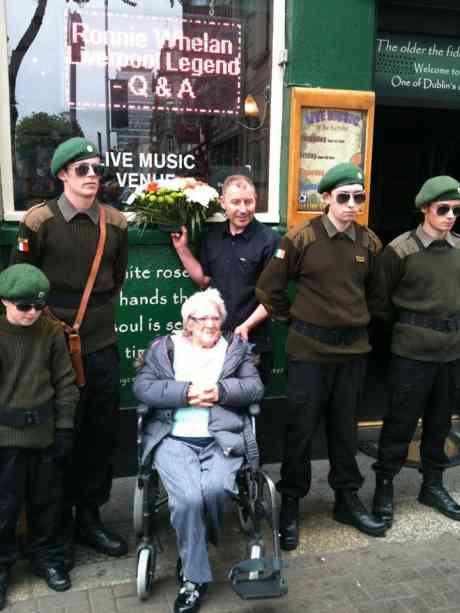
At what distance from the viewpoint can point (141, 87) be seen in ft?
13.9

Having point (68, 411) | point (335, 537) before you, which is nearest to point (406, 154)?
point (335, 537)

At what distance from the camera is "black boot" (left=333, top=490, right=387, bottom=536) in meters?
3.57

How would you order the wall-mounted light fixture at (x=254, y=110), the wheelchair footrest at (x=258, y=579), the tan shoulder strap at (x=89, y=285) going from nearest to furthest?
the wheelchair footrest at (x=258, y=579), the tan shoulder strap at (x=89, y=285), the wall-mounted light fixture at (x=254, y=110)

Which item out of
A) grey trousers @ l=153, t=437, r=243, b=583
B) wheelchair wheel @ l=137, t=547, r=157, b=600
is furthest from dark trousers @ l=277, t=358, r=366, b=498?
wheelchair wheel @ l=137, t=547, r=157, b=600

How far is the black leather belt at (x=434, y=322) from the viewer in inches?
141

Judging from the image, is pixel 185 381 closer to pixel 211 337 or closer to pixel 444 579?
pixel 211 337

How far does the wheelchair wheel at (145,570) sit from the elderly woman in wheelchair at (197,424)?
0.47 ft

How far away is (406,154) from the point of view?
29.0 ft

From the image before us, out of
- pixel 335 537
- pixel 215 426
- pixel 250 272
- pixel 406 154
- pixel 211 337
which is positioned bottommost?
pixel 335 537

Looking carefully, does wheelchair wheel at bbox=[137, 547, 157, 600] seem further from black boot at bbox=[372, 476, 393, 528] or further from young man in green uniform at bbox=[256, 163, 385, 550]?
black boot at bbox=[372, 476, 393, 528]

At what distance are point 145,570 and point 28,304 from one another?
4.40 ft

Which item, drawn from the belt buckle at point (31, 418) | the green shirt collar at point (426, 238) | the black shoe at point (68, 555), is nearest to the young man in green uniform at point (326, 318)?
the green shirt collar at point (426, 238)

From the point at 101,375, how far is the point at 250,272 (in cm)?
107

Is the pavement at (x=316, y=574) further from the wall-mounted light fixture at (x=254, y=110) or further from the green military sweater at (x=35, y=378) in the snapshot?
the wall-mounted light fixture at (x=254, y=110)
